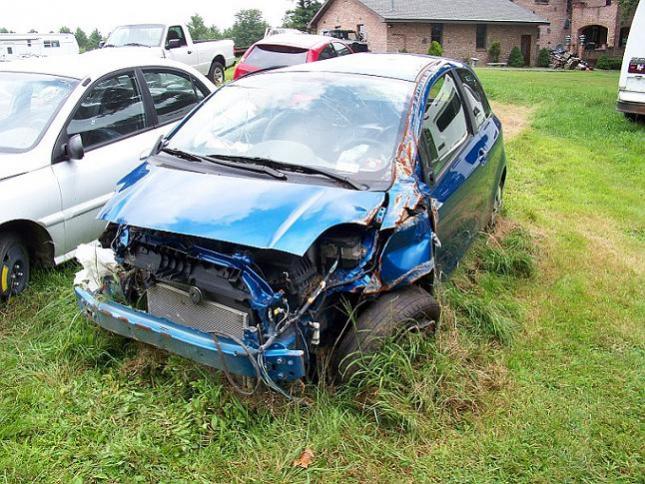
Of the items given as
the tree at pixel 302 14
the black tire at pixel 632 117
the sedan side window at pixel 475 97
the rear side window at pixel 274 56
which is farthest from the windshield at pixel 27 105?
the tree at pixel 302 14

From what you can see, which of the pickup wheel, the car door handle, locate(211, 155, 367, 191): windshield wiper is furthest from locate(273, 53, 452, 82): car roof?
the pickup wheel

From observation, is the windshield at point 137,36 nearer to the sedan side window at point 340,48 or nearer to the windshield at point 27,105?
the sedan side window at point 340,48

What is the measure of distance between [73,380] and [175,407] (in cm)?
66

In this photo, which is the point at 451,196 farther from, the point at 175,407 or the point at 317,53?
the point at 317,53

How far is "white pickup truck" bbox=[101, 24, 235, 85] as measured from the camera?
1365 cm

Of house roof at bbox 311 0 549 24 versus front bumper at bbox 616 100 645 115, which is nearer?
front bumper at bbox 616 100 645 115

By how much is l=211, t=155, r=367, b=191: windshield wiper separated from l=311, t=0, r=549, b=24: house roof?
33.0 metres

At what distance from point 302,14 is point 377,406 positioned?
48173 mm

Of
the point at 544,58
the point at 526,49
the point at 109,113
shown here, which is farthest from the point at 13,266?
the point at 526,49

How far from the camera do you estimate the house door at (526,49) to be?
39594 millimetres

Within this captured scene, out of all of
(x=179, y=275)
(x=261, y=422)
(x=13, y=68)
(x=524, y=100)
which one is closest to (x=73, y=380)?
(x=179, y=275)

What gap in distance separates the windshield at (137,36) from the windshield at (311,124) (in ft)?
33.1

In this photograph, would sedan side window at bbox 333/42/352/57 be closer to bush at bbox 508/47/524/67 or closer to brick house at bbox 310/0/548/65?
brick house at bbox 310/0/548/65

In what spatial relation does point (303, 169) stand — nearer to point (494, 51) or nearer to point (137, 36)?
point (137, 36)
